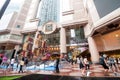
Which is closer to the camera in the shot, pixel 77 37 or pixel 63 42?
pixel 63 42

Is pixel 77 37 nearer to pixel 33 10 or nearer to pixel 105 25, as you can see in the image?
pixel 105 25

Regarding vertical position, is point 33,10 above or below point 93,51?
above

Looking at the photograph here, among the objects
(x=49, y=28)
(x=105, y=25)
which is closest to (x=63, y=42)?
(x=49, y=28)

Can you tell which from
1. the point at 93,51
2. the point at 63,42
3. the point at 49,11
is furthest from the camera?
the point at 49,11

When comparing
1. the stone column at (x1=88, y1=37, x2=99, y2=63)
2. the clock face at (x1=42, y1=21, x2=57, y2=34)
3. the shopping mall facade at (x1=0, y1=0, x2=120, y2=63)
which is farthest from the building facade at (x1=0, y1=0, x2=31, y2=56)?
the stone column at (x1=88, y1=37, x2=99, y2=63)

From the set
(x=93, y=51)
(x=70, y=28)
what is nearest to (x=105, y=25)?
(x=93, y=51)

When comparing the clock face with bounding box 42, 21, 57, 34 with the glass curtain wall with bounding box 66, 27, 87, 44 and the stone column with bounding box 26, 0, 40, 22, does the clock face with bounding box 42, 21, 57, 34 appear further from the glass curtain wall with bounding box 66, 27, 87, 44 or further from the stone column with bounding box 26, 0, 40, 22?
the stone column with bounding box 26, 0, 40, 22

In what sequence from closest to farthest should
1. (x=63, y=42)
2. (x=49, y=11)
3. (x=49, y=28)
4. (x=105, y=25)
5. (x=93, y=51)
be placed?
(x=105, y=25) < (x=93, y=51) < (x=63, y=42) < (x=49, y=28) < (x=49, y=11)

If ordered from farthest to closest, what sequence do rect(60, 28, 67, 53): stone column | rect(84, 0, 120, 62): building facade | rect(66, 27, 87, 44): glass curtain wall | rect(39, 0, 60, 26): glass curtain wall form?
rect(39, 0, 60, 26): glass curtain wall < rect(66, 27, 87, 44): glass curtain wall < rect(60, 28, 67, 53): stone column < rect(84, 0, 120, 62): building facade

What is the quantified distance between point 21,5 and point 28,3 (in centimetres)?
321

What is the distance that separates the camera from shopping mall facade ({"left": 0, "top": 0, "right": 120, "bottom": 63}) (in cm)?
1301

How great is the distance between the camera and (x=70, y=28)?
26109mm

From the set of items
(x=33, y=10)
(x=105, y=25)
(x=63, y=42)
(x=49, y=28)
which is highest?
(x=33, y=10)

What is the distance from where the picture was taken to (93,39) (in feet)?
60.6
